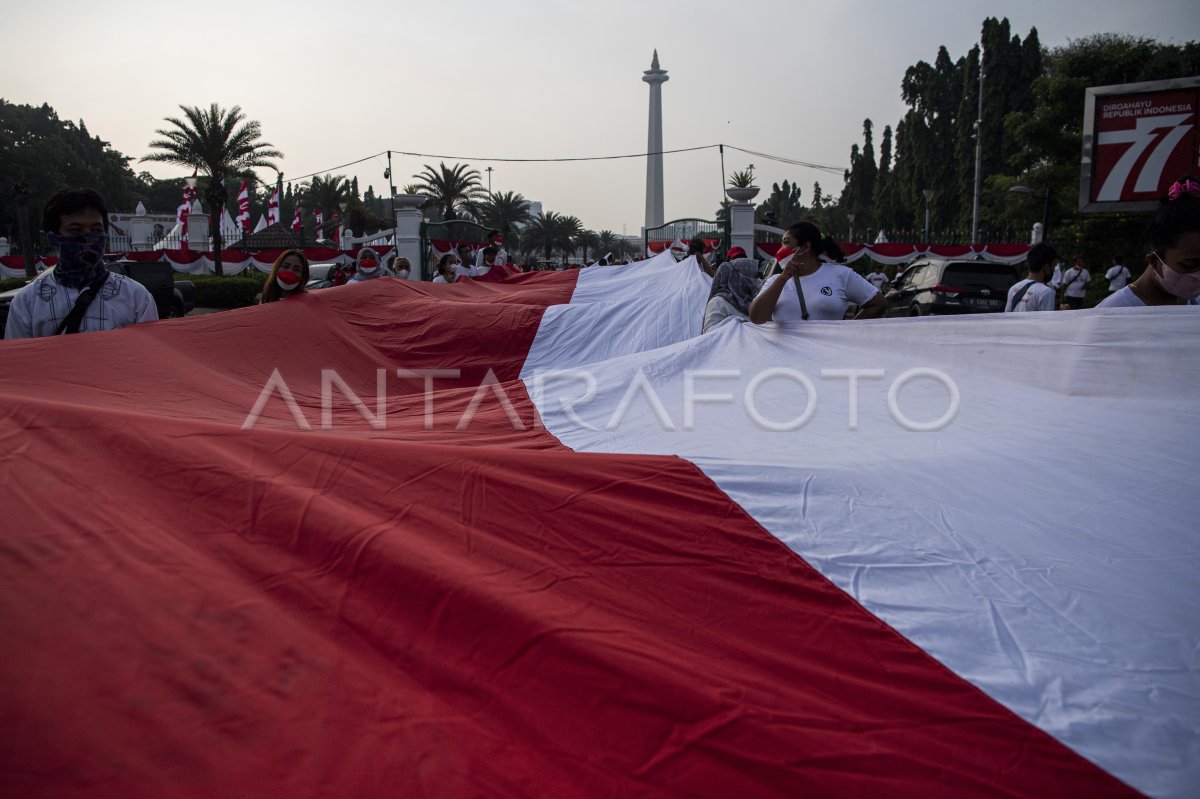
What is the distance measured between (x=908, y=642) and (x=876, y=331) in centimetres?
188

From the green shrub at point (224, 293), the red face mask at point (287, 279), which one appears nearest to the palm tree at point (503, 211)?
the green shrub at point (224, 293)

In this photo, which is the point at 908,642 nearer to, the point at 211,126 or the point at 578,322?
the point at 578,322

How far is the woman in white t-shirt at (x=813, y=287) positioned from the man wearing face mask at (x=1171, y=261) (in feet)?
5.08

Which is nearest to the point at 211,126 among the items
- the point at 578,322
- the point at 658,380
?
the point at 578,322

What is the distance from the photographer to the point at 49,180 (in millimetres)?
51406

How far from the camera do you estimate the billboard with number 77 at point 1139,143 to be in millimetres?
12039

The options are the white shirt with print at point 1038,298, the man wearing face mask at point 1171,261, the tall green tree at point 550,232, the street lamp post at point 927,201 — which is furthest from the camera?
the tall green tree at point 550,232

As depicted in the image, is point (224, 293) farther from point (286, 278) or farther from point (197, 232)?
point (286, 278)

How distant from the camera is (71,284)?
3637mm

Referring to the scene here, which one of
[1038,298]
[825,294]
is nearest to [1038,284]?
[1038,298]

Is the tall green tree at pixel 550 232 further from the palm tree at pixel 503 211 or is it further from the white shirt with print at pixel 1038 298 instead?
the white shirt with print at pixel 1038 298

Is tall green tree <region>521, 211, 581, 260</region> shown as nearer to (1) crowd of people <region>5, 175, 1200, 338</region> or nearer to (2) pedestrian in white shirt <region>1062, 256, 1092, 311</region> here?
(2) pedestrian in white shirt <region>1062, 256, 1092, 311</region>

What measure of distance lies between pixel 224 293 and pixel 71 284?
Answer: 22.2 metres

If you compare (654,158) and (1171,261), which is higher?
(654,158)
